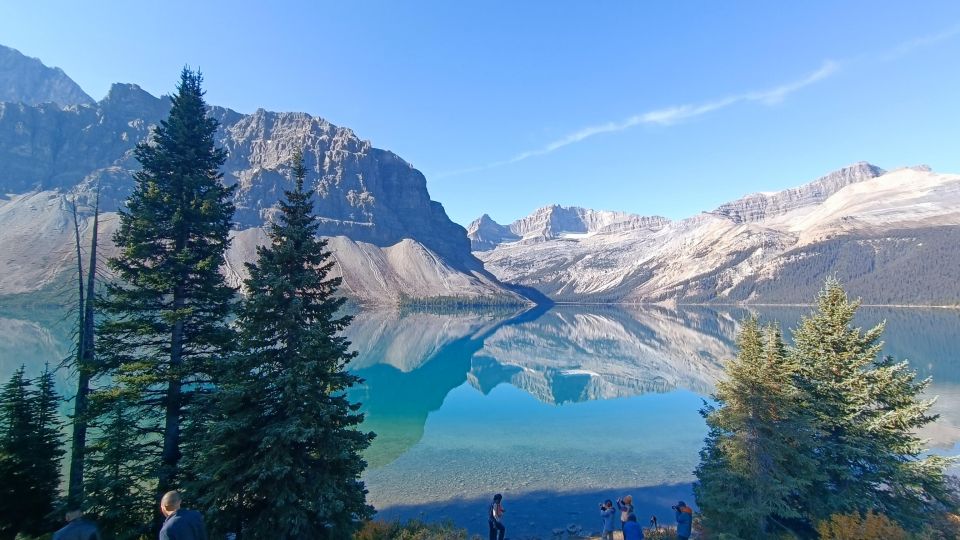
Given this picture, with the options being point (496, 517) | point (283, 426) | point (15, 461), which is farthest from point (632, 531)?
point (15, 461)

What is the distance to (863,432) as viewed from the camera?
16359 mm

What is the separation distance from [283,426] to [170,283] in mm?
7218

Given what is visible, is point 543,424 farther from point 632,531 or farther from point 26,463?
point 26,463

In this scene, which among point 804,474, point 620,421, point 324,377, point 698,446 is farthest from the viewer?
point 620,421

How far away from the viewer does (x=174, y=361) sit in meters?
15.4

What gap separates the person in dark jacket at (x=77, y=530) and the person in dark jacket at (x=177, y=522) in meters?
2.10

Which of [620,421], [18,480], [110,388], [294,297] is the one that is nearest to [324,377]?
[294,297]

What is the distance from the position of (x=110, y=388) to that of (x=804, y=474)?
24.2 meters

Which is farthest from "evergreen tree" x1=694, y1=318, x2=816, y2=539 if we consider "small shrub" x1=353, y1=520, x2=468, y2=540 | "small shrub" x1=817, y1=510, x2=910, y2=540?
"small shrub" x1=353, y1=520, x2=468, y2=540

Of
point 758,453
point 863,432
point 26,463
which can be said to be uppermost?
point 26,463

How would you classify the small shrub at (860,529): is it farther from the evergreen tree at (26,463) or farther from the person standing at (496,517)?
the evergreen tree at (26,463)

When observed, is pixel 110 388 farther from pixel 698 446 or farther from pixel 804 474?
pixel 698 446

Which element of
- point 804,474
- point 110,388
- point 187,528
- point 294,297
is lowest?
point 804,474

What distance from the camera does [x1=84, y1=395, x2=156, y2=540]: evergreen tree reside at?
13102 mm
